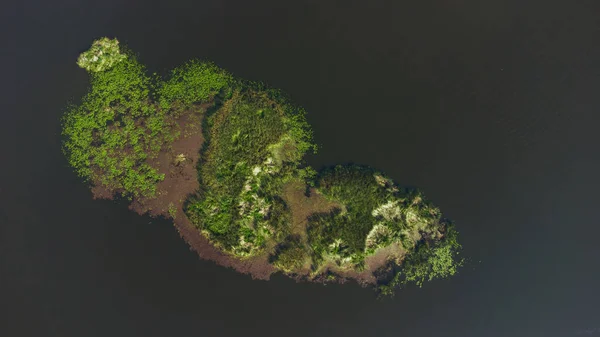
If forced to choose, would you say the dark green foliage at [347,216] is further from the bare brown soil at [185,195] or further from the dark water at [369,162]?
the bare brown soil at [185,195]

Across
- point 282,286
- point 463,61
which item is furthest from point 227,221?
point 463,61

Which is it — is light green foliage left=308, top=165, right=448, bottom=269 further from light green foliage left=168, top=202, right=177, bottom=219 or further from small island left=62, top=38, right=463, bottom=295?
light green foliage left=168, top=202, right=177, bottom=219

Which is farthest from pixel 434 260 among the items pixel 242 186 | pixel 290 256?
pixel 242 186

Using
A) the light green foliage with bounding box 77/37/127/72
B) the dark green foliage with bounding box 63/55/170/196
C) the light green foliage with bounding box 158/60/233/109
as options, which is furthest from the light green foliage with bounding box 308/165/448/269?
the light green foliage with bounding box 77/37/127/72

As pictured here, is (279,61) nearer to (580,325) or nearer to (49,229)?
(49,229)

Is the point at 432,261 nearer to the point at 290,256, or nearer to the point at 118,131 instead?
the point at 290,256

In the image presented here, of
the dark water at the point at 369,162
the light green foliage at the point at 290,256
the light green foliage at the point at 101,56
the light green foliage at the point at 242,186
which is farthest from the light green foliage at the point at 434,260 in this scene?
the light green foliage at the point at 101,56
